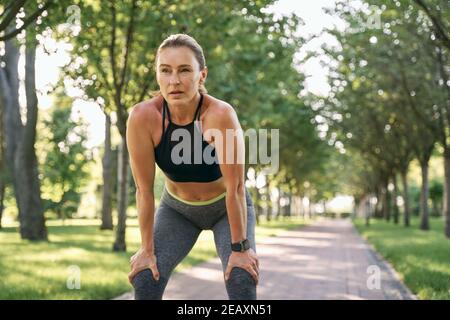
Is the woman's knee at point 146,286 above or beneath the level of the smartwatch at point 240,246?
beneath

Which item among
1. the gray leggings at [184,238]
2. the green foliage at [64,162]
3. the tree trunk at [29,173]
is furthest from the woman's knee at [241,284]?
the green foliage at [64,162]

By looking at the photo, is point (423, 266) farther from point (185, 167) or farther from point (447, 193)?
point (447, 193)

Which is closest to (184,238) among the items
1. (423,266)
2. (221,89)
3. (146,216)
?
(146,216)

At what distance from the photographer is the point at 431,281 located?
9.18m

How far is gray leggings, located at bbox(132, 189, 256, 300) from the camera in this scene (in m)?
2.83

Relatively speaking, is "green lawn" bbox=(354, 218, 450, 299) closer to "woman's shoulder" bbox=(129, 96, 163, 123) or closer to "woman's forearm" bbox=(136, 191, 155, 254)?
"woman's forearm" bbox=(136, 191, 155, 254)

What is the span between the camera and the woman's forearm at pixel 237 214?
110 inches

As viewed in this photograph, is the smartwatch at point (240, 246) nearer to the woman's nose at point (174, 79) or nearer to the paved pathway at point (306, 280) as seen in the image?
the woman's nose at point (174, 79)

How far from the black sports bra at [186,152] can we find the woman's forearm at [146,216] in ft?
0.57

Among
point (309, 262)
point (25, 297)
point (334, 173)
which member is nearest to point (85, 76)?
point (309, 262)

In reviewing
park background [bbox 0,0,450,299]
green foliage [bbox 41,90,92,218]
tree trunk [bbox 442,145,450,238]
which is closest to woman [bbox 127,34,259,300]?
park background [bbox 0,0,450,299]

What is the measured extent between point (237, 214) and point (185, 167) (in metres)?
0.34
